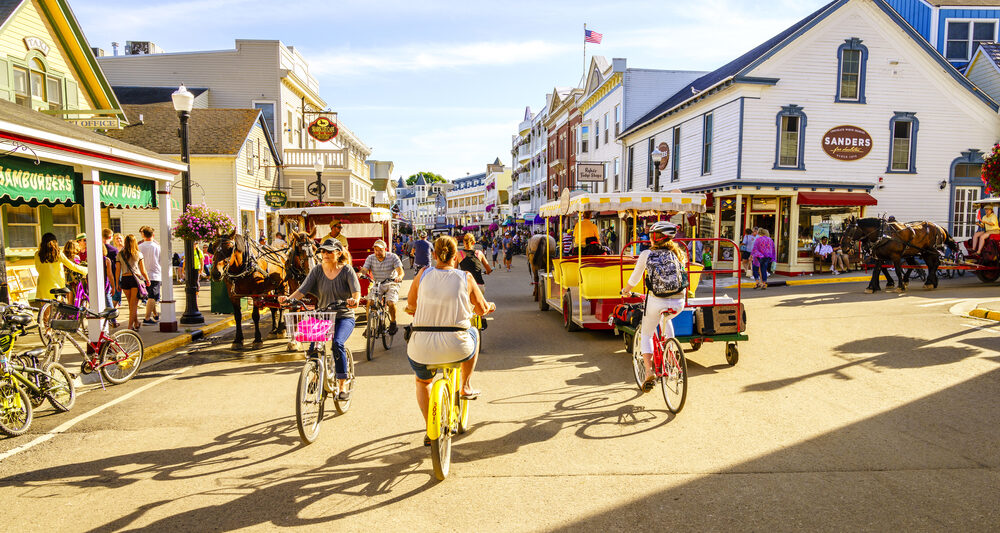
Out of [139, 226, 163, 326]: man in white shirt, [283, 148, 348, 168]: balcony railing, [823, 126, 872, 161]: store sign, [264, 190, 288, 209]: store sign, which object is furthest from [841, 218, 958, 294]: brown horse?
[283, 148, 348, 168]: balcony railing

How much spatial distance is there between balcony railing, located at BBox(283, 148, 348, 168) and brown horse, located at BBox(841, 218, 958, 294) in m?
25.3

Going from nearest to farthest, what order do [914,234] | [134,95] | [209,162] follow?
[914,234] < [209,162] < [134,95]

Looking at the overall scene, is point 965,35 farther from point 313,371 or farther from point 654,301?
point 313,371

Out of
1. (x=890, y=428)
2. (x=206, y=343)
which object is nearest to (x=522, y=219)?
(x=206, y=343)

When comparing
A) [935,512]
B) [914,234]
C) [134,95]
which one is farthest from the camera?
[134,95]

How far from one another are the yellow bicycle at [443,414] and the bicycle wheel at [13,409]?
166 inches

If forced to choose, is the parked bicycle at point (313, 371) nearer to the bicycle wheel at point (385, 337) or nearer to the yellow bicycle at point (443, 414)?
the yellow bicycle at point (443, 414)

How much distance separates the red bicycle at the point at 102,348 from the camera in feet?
23.5

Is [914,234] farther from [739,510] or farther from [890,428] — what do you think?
[739,510]

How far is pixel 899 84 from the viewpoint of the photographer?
2208 centimetres

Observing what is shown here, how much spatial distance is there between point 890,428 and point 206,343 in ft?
33.4

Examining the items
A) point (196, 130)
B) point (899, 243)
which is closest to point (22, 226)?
point (196, 130)

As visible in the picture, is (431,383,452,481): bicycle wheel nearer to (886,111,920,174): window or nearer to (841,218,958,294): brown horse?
(841,218,958,294): brown horse

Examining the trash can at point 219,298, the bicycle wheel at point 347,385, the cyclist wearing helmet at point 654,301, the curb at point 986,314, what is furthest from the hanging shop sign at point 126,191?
the curb at point 986,314
